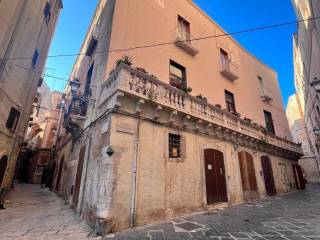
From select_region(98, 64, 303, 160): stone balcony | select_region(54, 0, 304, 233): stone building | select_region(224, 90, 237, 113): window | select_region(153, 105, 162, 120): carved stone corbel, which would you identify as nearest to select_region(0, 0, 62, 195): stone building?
select_region(54, 0, 304, 233): stone building

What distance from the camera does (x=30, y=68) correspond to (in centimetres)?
1198

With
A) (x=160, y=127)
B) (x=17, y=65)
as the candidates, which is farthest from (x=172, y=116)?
(x=17, y=65)

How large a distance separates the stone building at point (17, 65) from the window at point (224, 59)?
12474mm

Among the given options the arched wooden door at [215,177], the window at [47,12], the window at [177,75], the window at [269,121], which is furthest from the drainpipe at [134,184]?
the window at [269,121]

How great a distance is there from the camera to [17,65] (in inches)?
390

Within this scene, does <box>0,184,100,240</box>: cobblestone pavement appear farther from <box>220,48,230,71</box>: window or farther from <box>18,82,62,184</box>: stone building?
<box>18,82,62,184</box>: stone building

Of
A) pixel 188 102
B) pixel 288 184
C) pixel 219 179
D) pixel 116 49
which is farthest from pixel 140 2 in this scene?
pixel 288 184

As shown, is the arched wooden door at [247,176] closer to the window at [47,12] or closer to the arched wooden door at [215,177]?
the arched wooden door at [215,177]

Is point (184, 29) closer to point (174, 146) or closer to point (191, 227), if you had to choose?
point (174, 146)

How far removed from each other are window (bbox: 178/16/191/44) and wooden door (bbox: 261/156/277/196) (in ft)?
31.5

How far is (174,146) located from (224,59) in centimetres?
919

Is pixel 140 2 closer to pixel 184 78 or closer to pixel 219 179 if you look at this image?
pixel 184 78

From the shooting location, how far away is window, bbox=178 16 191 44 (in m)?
10.5

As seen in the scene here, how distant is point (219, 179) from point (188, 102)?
4.00m
